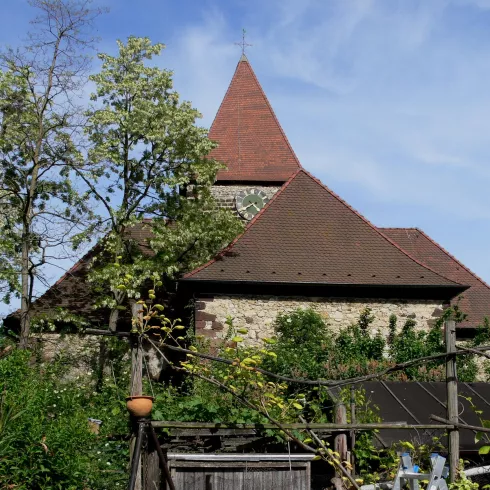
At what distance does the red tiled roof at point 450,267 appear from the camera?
18.8 m

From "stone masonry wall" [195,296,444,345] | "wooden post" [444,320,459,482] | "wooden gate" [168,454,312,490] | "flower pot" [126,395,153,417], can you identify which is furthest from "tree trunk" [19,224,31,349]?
"wooden post" [444,320,459,482]

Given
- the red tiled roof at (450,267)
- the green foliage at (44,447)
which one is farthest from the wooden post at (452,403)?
the red tiled roof at (450,267)

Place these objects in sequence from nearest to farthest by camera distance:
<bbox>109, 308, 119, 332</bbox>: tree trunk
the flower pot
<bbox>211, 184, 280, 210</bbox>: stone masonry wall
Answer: the flower pot → <bbox>109, 308, 119, 332</bbox>: tree trunk → <bbox>211, 184, 280, 210</bbox>: stone masonry wall

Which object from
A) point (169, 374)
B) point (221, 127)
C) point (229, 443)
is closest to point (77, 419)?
point (229, 443)

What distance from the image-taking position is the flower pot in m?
5.70

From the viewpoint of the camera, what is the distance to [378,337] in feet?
54.2

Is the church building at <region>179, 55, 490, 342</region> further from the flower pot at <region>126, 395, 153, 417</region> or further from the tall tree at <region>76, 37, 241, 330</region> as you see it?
the flower pot at <region>126, 395, 153, 417</region>

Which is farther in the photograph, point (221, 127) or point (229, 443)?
point (221, 127)

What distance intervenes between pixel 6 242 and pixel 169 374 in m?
4.38

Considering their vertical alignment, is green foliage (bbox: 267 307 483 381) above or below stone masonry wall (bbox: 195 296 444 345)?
below

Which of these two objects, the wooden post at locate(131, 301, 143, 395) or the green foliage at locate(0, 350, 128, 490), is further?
the green foliage at locate(0, 350, 128, 490)

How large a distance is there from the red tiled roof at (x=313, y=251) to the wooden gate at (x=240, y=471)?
8963 mm

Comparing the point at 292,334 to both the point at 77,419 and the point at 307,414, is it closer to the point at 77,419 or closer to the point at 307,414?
the point at 307,414

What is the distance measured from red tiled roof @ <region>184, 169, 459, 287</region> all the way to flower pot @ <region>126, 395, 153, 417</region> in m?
10.3
